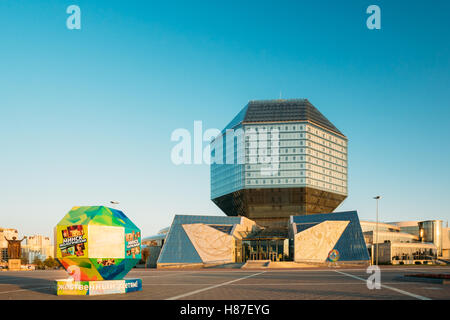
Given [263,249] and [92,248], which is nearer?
[92,248]

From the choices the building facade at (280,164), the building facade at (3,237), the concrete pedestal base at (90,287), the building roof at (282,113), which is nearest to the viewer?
the concrete pedestal base at (90,287)

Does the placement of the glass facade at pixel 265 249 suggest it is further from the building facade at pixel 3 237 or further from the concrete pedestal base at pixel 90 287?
the building facade at pixel 3 237

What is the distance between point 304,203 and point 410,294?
84938mm

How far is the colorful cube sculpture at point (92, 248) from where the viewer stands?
20594mm

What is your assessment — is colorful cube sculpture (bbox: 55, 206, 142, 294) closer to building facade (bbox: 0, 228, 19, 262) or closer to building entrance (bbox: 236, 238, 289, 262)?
building entrance (bbox: 236, 238, 289, 262)

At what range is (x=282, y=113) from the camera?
10944 centimetres

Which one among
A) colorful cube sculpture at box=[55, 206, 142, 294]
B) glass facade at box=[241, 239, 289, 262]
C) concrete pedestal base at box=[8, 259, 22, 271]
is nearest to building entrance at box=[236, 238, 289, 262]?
glass facade at box=[241, 239, 289, 262]

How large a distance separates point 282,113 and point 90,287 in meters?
93.8

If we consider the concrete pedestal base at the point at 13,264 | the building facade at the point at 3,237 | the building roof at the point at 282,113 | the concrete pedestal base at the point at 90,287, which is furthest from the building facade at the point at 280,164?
the building facade at the point at 3,237

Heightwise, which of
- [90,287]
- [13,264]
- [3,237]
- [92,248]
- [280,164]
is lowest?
[3,237]

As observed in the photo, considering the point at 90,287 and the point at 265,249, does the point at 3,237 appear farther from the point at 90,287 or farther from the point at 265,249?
the point at 90,287

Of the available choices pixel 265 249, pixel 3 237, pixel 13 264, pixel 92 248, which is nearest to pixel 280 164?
pixel 265 249

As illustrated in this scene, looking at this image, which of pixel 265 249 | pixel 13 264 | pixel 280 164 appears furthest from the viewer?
pixel 280 164
